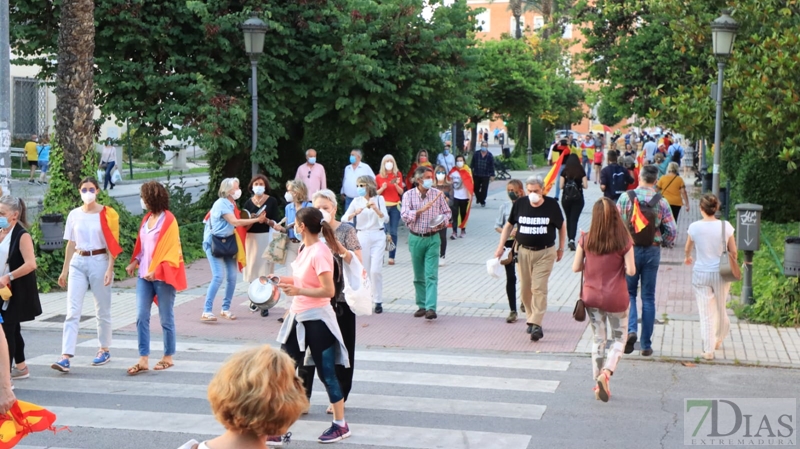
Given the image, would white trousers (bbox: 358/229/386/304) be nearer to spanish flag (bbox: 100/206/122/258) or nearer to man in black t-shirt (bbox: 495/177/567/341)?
man in black t-shirt (bbox: 495/177/567/341)

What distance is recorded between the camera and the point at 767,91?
1376cm

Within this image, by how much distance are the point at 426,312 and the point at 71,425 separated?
5.25 meters

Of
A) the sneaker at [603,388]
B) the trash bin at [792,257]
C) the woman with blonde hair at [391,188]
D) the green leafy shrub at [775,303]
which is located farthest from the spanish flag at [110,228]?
the woman with blonde hair at [391,188]

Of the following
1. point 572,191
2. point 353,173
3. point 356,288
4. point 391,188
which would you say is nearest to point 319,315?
point 356,288

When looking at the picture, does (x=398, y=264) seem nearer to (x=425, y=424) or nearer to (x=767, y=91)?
(x=767, y=91)

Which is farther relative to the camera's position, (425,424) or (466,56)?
(466,56)

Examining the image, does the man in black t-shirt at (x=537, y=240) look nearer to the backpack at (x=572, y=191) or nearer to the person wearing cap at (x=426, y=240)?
the person wearing cap at (x=426, y=240)

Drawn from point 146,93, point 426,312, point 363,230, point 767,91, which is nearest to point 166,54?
point 146,93

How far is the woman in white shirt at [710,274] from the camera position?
973 centimetres

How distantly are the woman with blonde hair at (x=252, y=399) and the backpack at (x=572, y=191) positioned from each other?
14.9 meters

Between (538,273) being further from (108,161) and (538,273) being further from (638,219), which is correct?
(108,161)

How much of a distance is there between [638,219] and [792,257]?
105 inches

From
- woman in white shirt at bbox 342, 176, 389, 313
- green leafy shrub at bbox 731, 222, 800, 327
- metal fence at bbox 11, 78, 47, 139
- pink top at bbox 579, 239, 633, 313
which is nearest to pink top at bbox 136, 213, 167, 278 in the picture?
woman in white shirt at bbox 342, 176, 389, 313

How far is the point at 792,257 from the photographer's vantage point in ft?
36.9
